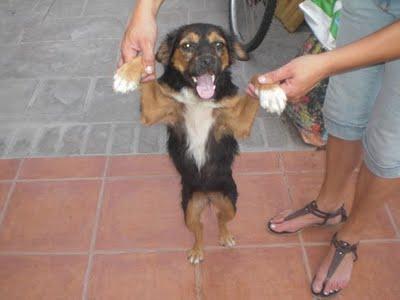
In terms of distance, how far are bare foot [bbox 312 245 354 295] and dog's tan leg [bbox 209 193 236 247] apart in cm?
45

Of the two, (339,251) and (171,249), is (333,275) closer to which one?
(339,251)

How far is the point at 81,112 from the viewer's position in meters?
3.22

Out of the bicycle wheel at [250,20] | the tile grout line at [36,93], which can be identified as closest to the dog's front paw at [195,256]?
the tile grout line at [36,93]

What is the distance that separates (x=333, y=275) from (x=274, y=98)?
0.97 m

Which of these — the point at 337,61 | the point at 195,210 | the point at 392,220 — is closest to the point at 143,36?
the point at 337,61

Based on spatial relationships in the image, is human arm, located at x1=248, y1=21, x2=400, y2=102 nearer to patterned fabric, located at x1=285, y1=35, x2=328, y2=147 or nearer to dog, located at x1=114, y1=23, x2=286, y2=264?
dog, located at x1=114, y1=23, x2=286, y2=264

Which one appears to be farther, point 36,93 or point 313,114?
point 36,93

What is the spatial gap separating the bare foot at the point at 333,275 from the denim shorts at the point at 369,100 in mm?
563

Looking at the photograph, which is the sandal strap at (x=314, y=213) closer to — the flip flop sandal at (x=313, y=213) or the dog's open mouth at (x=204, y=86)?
the flip flop sandal at (x=313, y=213)

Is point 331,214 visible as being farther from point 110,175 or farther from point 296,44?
point 296,44

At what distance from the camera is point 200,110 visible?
1991mm

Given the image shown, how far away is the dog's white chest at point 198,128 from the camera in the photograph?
2.00 metres

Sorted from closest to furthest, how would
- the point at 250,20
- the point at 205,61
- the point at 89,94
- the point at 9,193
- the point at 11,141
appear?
the point at 205,61
the point at 9,193
the point at 11,141
the point at 89,94
the point at 250,20

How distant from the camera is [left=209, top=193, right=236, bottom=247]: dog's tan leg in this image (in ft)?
6.95
